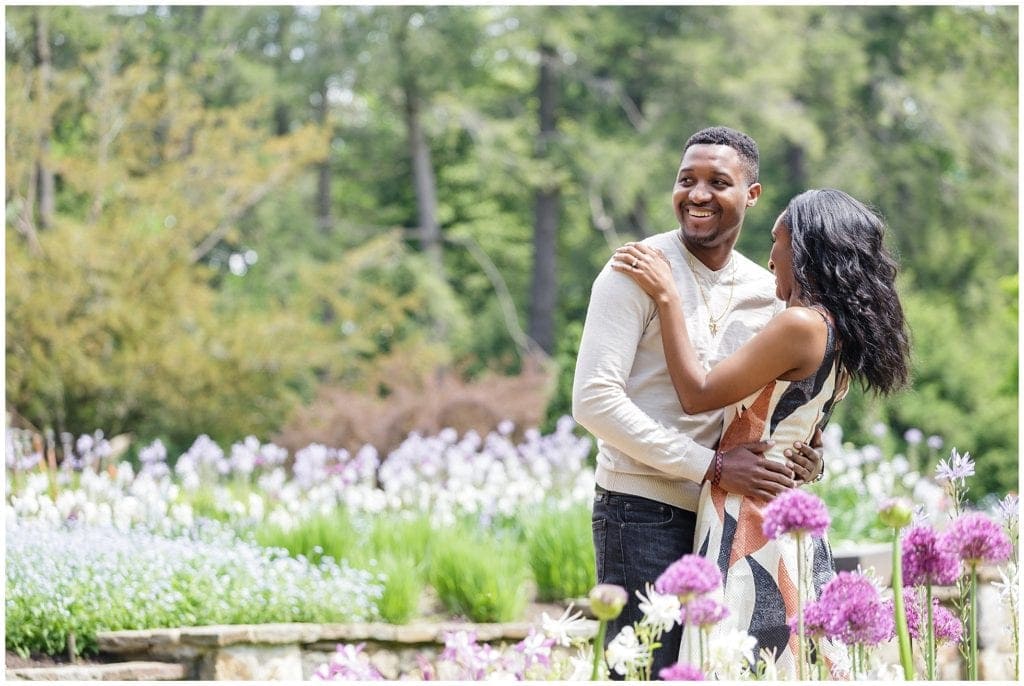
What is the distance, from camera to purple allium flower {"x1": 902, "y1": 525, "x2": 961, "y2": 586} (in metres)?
1.78

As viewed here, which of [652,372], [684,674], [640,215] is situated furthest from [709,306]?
[640,215]

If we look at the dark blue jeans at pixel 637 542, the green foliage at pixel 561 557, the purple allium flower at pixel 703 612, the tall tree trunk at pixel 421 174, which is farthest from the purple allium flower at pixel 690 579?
the tall tree trunk at pixel 421 174

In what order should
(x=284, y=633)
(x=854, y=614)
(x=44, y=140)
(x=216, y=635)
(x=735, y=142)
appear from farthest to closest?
(x=44, y=140) → (x=284, y=633) → (x=216, y=635) → (x=735, y=142) → (x=854, y=614)

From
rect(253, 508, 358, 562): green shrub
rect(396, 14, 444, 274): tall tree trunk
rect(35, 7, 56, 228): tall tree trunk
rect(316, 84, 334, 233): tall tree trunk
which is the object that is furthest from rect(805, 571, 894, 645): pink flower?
rect(316, 84, 334, 233): tall tree trunk

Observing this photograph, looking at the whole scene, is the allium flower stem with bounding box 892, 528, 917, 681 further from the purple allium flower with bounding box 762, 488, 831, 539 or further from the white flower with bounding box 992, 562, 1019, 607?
the white flower with bounding box 992, 562, 1019, 607

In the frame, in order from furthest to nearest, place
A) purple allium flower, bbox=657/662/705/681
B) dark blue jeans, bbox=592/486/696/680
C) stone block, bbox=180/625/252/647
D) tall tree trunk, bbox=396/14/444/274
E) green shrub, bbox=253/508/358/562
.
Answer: tall tree trunk, bbox=396/14/444/274 → green shrub, bbox=253/508/358/562 → stone block, bbox=180/625/252/647 → dark blue jeans, bbox=592/486/696/680 → purple allium flower, bbox=657/662/705/681

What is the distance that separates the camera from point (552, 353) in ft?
57.5

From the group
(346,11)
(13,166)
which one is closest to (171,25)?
(346,11)

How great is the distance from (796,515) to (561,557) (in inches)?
170

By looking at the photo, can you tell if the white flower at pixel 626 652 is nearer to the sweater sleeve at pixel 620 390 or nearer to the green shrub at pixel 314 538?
the sweater sleeve at pixel 620 390

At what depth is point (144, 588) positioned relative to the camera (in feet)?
16.9

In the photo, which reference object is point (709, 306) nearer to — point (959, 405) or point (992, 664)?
point (992, 664)

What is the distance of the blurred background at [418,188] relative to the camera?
11461 mm

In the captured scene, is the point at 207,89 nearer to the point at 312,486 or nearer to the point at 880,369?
the point at 312,486
